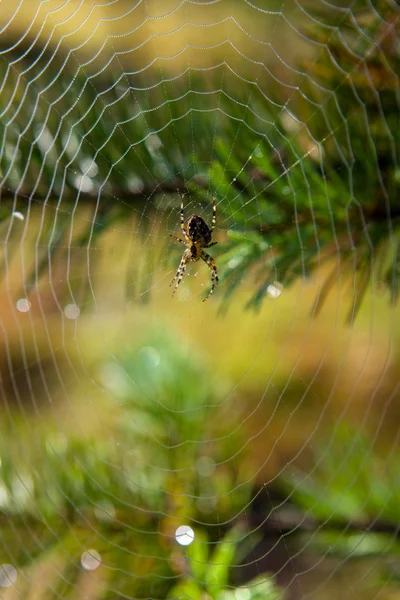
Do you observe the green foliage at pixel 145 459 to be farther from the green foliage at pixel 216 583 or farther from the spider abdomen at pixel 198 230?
the spider abdomen at pixel 198 230

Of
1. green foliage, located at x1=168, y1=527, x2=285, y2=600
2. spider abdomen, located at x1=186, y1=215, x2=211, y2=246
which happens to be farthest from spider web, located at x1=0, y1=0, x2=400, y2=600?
spider abdomen, located at x1=186, y1=215, x2=211, y2=246

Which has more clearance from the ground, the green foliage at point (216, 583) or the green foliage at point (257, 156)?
the green foliage at point (257, 156)

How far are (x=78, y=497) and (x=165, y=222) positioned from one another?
0.25 metres

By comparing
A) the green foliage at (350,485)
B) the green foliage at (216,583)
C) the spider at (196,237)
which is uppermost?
the spider at (196,237)

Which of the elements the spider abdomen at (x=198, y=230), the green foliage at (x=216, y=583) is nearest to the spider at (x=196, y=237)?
the spider abdomen at (x=198, y=230)

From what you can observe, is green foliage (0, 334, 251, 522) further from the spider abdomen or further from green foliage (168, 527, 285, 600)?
the spider abdomen

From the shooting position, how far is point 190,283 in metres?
0.71

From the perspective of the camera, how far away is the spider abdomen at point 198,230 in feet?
2.12

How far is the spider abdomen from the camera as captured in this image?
0.65 meters

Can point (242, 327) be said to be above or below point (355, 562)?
above

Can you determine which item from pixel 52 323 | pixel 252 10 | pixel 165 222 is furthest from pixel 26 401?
pixel 252 10

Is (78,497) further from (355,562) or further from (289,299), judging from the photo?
(289,299)

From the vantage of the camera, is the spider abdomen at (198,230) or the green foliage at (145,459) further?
the spider abdomen at (198,230)

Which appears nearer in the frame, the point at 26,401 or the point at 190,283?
the point at 190,283
